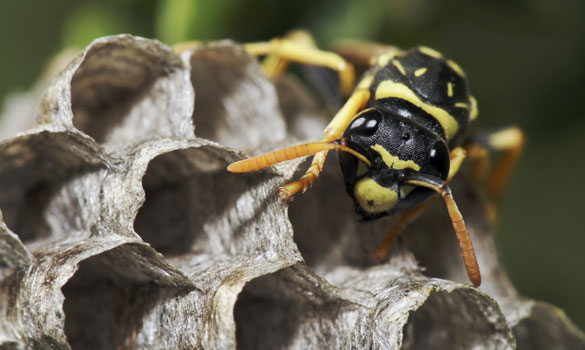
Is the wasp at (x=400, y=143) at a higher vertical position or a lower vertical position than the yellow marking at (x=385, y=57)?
lower

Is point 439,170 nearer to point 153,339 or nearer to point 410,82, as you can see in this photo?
point 410,82

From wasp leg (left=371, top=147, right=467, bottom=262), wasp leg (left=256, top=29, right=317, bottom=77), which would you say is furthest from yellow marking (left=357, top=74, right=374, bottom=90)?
wasp leg (left=371, top=147, right=467, bottom=262)

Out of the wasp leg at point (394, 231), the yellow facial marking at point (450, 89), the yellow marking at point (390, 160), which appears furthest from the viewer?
the yellow facial marking at point (450, 89)

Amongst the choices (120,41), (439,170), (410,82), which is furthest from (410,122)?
(120,41)

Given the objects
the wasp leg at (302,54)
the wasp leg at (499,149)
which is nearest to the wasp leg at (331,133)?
the wasp leg at (302,54)

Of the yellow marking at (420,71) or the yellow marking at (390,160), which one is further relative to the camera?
the yellow marking at (420,71)

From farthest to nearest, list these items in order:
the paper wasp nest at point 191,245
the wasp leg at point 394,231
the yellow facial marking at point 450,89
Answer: the yellow facial marking at point 450,89 → the wasp leg at point 394,231 → the paper wasp nest at point 191,245

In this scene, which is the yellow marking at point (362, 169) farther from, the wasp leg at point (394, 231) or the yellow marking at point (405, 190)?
the wasp leg at point (394, 231)

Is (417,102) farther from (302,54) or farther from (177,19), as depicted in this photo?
(177,19)
